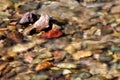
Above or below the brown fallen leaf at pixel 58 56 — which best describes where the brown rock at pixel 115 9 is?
above

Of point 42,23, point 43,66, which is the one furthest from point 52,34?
point 43,66

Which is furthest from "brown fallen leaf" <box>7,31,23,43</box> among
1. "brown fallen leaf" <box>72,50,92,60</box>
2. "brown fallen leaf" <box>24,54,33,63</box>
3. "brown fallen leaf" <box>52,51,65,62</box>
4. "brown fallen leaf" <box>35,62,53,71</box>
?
"brown fallen leaf" <box>72,50,92,60</box>

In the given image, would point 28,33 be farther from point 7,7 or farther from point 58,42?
point 7,7

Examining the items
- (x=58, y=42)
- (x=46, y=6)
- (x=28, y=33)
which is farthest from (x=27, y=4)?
(x=58, y=42)

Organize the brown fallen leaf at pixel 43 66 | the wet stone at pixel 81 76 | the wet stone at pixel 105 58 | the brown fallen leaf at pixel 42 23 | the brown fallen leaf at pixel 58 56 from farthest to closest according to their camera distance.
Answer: the brown fallen leaf at pixel 42 23 → the brown fallen leaf at pixel 58 56 → the wet stone at pixel 105 58 → the brown fallen leaf at pixel 43 66 → the wet stone at pixel 81 76

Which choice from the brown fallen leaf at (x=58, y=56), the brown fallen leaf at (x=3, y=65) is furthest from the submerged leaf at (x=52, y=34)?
the brown fallen leaf at (x=3, y=65)

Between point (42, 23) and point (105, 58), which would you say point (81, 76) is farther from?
point (42, 23)

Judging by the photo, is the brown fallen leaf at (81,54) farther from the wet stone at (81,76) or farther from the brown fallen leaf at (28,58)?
the brown fallen leaf at (28,58)

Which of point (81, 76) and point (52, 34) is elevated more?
point (52, 34)

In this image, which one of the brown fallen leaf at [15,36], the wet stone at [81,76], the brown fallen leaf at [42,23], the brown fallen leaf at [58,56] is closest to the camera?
the wet stone at [81,76]

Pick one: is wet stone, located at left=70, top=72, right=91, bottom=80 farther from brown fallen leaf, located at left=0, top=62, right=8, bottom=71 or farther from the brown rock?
the brown rock

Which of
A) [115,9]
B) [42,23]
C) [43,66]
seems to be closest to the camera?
[43,66]
